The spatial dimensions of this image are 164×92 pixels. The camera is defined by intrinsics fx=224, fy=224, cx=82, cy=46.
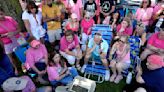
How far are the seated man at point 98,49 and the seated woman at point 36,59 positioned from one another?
43.2 inches

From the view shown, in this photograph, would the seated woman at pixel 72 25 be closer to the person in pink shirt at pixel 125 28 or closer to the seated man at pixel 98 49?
the seated man at pixel 98 49

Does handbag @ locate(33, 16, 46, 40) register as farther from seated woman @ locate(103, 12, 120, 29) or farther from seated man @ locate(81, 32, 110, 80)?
seated woman @ locate(103, 12, 120, 29)

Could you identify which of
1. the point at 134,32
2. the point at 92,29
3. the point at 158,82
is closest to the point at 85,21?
the point at 92,29

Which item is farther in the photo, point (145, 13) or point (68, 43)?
point (145, 13)

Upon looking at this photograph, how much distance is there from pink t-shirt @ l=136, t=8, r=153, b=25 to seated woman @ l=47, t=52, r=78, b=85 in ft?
9.28

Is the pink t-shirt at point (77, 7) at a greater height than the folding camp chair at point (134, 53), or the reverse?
the pink t-shirt at point (77, 7)

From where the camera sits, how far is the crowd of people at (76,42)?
459 centimetres

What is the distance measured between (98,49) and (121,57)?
63cm

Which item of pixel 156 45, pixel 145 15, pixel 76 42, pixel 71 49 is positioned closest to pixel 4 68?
pixel 71 49

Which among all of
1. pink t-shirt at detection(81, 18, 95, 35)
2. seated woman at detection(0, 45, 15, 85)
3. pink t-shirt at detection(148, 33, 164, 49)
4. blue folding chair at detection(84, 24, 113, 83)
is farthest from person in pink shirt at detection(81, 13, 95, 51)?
seated woman at detection(0, 45, 15, 85)

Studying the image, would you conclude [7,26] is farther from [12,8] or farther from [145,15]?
[145,15]

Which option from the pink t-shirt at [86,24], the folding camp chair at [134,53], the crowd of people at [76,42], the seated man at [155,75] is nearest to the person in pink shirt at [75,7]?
the crowd of people at [76,42]

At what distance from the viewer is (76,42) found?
19.6 feet

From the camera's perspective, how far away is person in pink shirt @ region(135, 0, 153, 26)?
22.0 feet
